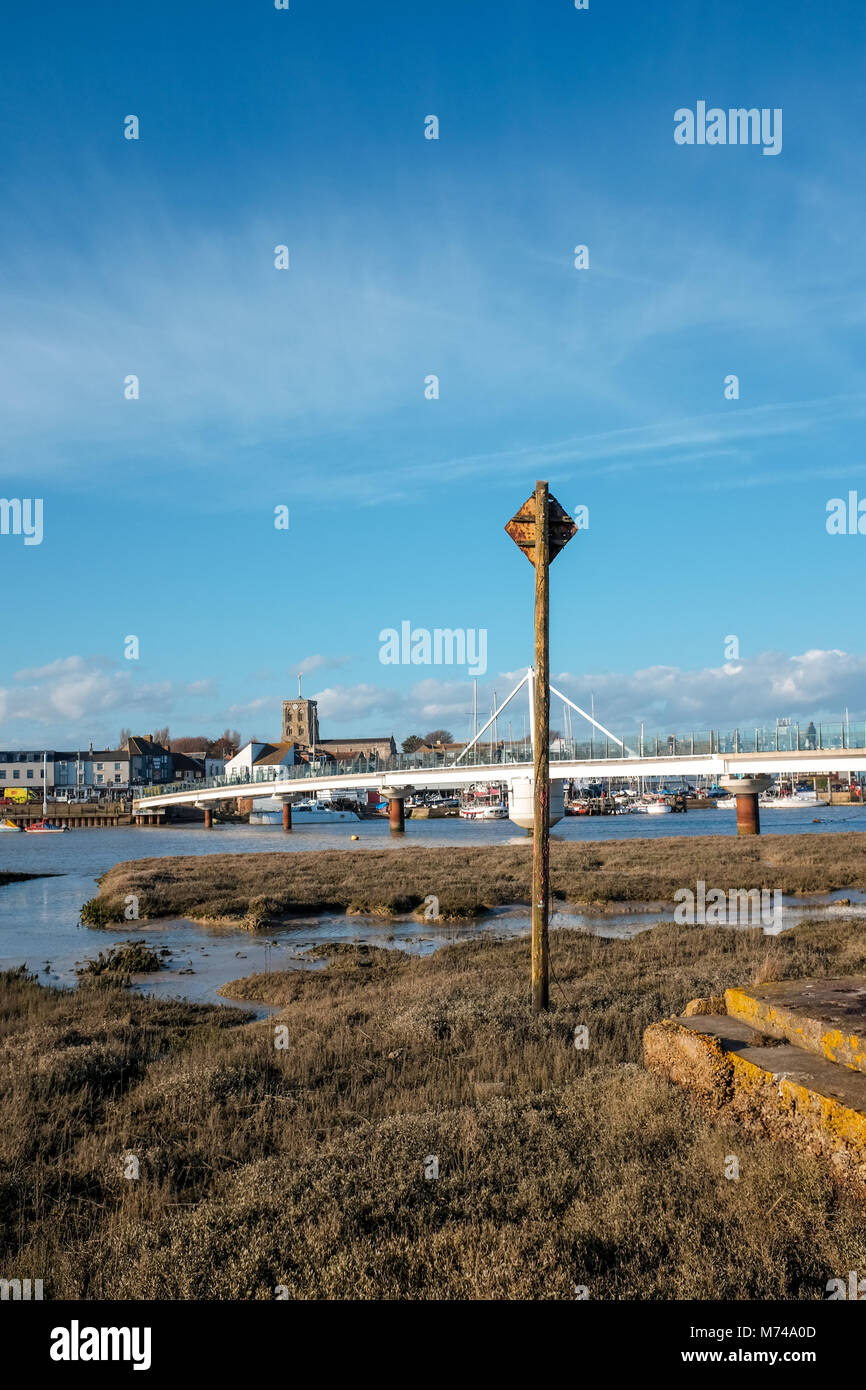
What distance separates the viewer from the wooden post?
10.2 m

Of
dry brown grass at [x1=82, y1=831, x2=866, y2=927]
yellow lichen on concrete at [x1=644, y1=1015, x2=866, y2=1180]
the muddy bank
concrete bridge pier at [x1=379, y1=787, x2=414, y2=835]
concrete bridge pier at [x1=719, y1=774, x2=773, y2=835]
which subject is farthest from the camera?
concrete bridge pier at [x1=379, y1=787, x2=414, y2=835]

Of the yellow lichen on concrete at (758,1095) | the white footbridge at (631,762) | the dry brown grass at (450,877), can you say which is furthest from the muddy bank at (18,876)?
the yellow lichen on concrete at (758,1095)

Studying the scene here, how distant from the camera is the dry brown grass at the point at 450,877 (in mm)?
27672

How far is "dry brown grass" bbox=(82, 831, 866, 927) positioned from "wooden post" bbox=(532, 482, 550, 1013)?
14.9 m

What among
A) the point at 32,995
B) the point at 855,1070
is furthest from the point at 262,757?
the point at 855,1070

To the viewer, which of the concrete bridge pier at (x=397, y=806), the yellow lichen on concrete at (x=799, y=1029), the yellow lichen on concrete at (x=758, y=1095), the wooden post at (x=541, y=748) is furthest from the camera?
the concrete bridge pier at (x=397, y=806)

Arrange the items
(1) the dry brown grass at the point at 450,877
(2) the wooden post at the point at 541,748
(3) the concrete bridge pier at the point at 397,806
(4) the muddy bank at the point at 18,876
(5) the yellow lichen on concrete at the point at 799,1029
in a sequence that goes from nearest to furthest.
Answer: (5) the yellow lichen on concrete at the point at 799,1029 < (2) the wooden post at the point at 541,748 < (1) the dry brown grass at the point at 450,877 < (4) the muddy bank at the point at 18,876 < (3) the concrete bridge pier at the point at 397,806

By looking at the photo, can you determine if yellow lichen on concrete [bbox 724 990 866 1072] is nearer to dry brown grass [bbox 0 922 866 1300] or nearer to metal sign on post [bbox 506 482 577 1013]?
dry brown grass [bbox 0 922 866 1300]

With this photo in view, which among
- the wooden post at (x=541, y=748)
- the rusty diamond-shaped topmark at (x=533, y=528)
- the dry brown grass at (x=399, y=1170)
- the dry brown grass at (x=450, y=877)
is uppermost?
the rusty diamond-shaped topmark at (x=533, y=528)

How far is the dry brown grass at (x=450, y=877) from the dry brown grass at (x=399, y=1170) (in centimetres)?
1551

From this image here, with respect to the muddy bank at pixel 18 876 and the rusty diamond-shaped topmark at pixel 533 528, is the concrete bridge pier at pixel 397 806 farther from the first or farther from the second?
the rusty diamond-shaped topmark at pixel 533 528

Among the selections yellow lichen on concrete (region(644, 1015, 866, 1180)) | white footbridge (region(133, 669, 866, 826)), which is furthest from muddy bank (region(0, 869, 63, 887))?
yellow lichen on concrete (region(644, 1015, 866, 1180))

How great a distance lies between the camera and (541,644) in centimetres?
1036
